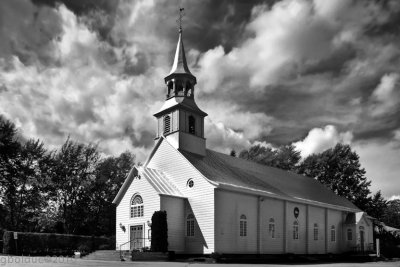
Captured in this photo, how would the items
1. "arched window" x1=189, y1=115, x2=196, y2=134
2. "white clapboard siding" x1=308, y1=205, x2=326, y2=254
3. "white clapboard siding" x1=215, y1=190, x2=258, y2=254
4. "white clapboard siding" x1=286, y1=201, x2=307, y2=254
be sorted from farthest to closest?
"white clapboard siding" x1=308, y1=205, x2=326, y2=254, "white clapboard siding" x1=286, y1=201, x2=307, y2=254, "arched window" x1=189, y1=115, x2=196, y2=134, "white clapboard siding" x1=215, y1=190, x2=258, y2=254

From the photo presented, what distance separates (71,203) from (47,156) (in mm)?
6556

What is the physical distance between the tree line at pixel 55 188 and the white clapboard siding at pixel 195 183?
1982cm

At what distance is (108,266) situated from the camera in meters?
22.1

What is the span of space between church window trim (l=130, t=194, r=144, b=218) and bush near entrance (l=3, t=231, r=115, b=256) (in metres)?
4.74

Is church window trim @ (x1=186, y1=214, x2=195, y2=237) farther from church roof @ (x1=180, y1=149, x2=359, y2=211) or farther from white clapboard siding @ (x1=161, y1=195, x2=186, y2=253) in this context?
church roof @ (x1=180, y1=149, x2=359, y2=211)

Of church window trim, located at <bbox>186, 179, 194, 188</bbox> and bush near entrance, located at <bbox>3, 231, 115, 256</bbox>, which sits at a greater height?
church window trim, located at <bbox>186, 179, 194, 188</bbox>

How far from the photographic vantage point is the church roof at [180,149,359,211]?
33250mm

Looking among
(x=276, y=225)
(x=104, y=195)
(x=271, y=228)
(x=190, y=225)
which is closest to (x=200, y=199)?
(x=190, y=225)

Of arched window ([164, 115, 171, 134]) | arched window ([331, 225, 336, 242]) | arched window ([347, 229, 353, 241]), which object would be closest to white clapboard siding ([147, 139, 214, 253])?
arched window ([164, 115, 171, 134])

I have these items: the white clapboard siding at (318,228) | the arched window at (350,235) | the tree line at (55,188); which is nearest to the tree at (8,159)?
the tree line at (55,188)

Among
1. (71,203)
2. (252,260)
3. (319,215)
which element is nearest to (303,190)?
(319,215)

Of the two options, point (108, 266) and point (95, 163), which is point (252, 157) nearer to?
point (95, 163)

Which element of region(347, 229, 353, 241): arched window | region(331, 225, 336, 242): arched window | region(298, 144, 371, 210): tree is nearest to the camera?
region(331, 225, 336, 242): arched window

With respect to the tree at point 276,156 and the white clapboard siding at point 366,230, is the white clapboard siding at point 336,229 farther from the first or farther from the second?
the tree at point 276,156
